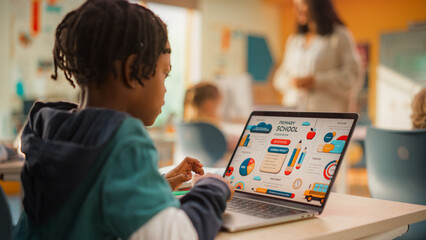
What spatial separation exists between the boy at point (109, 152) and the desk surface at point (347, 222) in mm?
109

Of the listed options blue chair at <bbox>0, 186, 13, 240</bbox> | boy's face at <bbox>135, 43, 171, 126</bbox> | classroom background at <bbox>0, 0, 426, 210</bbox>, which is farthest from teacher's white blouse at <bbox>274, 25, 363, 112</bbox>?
blue chair at <bbox>0, 186, 13, 240</bbox>

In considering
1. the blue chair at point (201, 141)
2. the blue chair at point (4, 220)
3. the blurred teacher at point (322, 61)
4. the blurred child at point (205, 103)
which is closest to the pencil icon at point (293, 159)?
the blue chair at point (4, 220)

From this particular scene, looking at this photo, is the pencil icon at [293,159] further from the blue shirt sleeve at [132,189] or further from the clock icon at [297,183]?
the blue shirt sleeve at [132,189]

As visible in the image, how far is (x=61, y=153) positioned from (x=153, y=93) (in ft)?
0.75

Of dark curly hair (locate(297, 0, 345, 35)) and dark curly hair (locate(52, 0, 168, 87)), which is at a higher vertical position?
dark curly hair (locate(297, 0, 345, 35))

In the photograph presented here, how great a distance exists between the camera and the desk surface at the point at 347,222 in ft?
2.71

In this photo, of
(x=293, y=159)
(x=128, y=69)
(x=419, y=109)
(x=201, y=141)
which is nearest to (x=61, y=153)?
(x=128, y=69)

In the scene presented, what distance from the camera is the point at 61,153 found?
29.7 inches

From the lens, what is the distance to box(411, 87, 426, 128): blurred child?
72.8 inches

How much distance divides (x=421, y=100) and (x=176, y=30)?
5.08 m

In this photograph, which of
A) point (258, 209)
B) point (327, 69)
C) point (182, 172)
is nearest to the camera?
point (258, 209)

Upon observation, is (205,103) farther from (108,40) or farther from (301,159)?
(108,40)

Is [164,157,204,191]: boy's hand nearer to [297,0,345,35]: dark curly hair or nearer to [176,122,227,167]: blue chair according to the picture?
[176,122,227,167]: blue chair

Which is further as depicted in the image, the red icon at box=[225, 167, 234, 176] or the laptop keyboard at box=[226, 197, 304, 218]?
the red icon at box=[225, 167, 234, 176]
